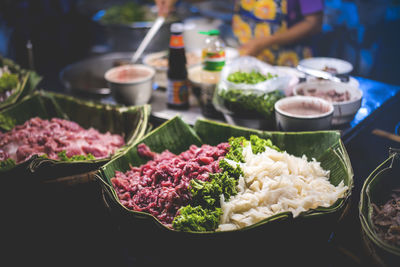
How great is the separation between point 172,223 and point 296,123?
3.87 ft

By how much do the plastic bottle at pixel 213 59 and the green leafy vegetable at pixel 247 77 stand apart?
0.48 feet

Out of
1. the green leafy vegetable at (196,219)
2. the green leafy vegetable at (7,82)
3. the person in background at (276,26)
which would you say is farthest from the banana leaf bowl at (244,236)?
the person in background at (276,26)

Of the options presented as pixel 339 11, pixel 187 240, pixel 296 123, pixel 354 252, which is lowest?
pixel 354 252

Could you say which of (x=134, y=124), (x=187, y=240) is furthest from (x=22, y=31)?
(x=187, y=240)

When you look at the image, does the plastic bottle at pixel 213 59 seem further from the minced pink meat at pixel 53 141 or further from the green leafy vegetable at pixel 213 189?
the green leafy vegetable at pixel 213 189

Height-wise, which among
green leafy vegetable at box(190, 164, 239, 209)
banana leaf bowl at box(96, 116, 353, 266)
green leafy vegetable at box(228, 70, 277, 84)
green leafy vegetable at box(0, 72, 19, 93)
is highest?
green leafy vegetable at box(228, 70, 277, 84)

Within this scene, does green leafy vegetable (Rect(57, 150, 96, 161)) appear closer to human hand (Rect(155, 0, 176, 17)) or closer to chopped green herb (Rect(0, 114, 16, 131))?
chopped green herb (Rect(0, 114, 16, 131))

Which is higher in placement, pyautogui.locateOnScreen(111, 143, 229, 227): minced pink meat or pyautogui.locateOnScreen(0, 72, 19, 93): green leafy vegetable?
pyautogui.locateOnScreen(0, 72, 19, 93): green leafy vegetable

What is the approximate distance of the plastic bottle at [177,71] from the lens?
306cm

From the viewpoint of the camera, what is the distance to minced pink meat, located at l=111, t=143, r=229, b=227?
1.92m

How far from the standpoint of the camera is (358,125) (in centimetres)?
268

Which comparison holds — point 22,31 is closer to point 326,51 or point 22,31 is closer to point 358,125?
point 326,51

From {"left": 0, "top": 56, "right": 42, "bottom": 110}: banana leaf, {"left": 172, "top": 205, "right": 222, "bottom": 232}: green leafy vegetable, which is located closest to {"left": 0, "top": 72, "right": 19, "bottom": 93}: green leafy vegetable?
{"left": 0, "top": 56, "right": 42, "bottom": 110}: banana leaf

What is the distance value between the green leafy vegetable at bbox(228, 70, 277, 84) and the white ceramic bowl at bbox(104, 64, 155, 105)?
0.84m
